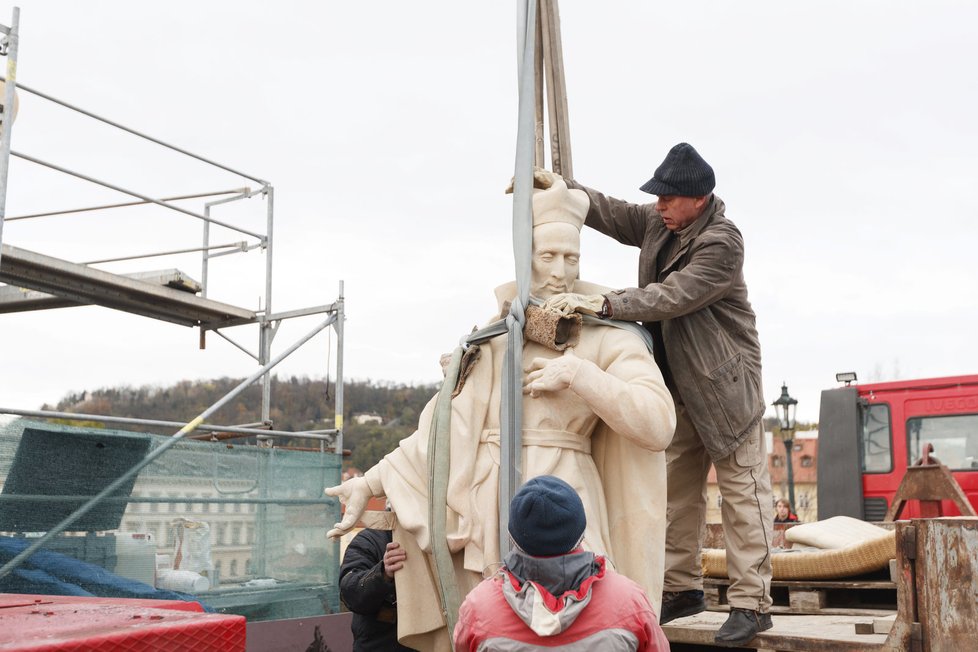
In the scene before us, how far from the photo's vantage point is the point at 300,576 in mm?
6980

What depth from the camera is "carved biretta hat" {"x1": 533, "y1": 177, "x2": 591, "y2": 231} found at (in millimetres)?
3781

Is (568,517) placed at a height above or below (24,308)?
below

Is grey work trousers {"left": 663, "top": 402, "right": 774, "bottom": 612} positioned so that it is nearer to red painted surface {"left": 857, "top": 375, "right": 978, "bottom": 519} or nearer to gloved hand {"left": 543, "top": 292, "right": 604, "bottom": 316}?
gloved hand {"left": 543, "top": 292, "right": 604, "bottom": 316}

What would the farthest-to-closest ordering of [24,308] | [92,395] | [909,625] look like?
[92,395] → [24,308] → [909,625]

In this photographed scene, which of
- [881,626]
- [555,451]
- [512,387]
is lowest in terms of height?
[881,626]

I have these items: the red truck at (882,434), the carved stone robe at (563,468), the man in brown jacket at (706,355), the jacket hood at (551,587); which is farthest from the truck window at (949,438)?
the jacket hood at (551,587)

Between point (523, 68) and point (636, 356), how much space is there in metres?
1.17

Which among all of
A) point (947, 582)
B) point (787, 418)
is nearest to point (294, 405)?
point (787, 418)

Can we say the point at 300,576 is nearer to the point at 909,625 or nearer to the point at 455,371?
the point at 455,371

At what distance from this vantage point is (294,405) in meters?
22.6

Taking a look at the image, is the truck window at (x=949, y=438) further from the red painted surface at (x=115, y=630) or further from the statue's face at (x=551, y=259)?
the red painted surface at (x=115, y=630)

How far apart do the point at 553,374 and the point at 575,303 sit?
0.32 meters

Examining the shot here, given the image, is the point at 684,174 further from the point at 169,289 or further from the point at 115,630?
the point at 169,289

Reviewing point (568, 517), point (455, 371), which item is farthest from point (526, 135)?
point (568, 517)
